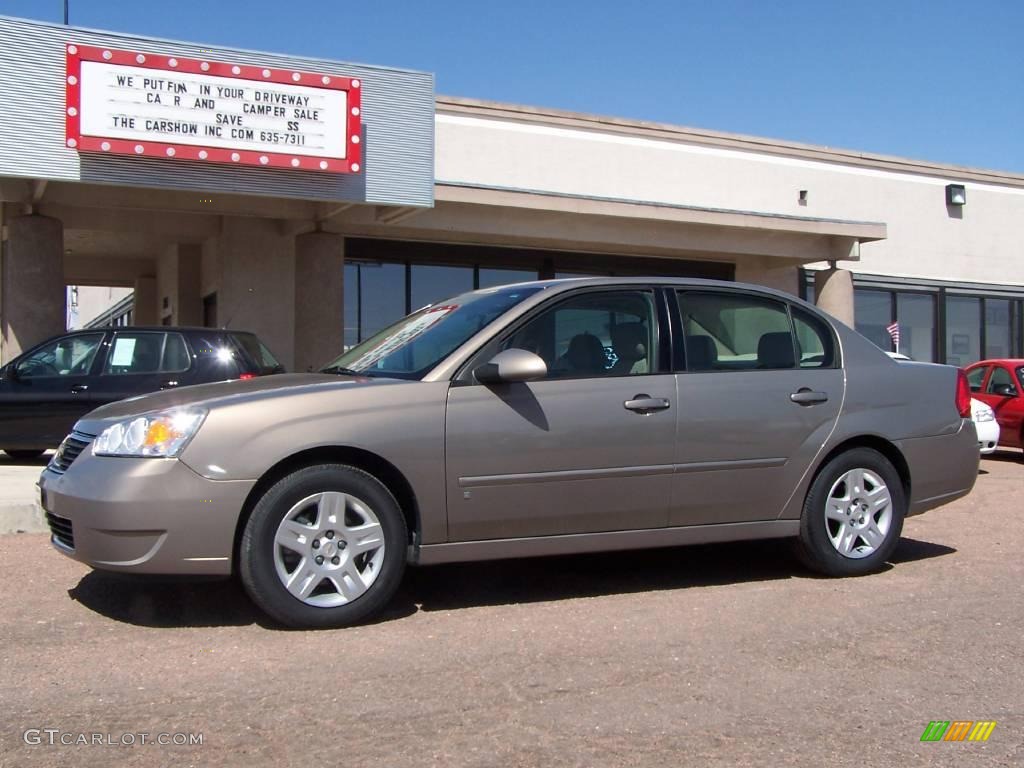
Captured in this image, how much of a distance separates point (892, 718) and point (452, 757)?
1.65 m

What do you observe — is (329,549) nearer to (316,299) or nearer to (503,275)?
(316,299)

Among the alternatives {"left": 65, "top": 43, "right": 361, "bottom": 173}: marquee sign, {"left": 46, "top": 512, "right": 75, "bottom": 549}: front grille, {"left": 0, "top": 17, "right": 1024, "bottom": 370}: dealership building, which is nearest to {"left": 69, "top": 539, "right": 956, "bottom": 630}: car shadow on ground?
{"left": 46, "top": 512, "right": 75, "bottom": 549}: front grille

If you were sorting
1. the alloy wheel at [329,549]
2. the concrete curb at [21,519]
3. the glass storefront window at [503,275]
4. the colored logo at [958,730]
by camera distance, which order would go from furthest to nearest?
the glass storefront window at [503,275] < the concrete curb at [21,519] < the alloy wheel at [329,549] < the colored logo at [958,730]

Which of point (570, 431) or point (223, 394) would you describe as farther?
point (570, 431)

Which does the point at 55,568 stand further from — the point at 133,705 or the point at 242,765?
the point at 242,765

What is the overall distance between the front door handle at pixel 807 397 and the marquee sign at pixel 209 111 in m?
8.90

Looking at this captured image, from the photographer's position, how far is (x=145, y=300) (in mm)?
23266

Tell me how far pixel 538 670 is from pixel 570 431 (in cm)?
137

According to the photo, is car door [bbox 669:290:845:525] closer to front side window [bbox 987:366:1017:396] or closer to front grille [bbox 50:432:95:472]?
front grille [bbox 50:432:95:472]

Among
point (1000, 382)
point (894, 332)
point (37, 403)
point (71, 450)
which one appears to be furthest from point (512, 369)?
point (894, 332)

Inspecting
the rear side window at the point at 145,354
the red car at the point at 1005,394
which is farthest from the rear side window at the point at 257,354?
the red car at the point at 1005,394

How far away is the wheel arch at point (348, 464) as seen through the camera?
4.85 metres

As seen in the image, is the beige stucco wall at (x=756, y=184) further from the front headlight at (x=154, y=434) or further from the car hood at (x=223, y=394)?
the front headlight at (x=154, y=434)

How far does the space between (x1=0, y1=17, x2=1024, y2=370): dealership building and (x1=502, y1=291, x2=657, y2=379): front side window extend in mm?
8607
